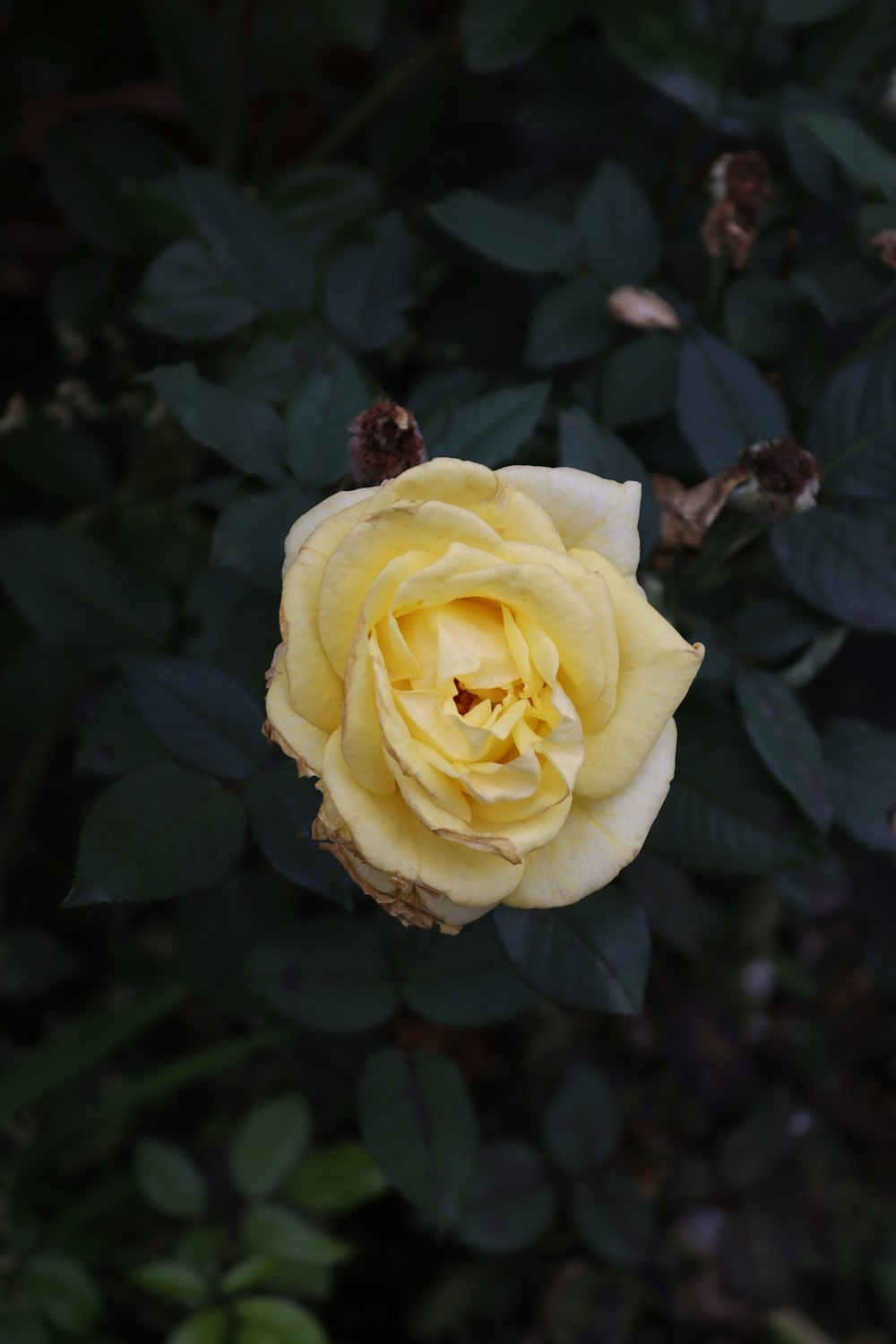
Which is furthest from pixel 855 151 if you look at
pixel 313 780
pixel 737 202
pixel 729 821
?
pixel 313 780

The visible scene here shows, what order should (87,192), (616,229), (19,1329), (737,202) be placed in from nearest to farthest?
(737,202), (616,229), (19,1329), (87,192)

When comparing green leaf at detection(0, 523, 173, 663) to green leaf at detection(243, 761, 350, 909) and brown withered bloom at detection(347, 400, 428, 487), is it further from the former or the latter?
brown withered bloom at detection(347, 400, 428, 487)

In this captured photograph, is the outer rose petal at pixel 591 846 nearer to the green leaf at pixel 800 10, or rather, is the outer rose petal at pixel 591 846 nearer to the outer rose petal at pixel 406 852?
the outer rose petal at pixel 406 852

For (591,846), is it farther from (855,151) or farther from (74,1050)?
(74,1050)

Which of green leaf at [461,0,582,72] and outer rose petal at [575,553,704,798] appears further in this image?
green leaf at [461,0,582,72]

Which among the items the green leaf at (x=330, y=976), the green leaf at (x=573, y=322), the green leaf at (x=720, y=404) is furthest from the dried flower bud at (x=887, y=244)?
the green leaf at (x=330, y=976)

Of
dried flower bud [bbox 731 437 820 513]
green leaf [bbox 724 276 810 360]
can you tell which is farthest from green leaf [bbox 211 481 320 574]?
green leaf [bbox 724 276 810 360]

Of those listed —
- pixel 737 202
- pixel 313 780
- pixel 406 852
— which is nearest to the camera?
pixel 406 852
